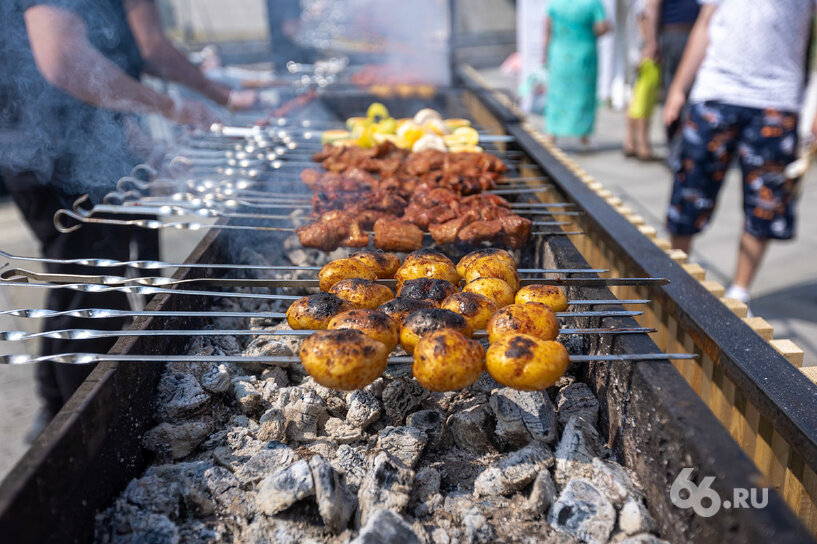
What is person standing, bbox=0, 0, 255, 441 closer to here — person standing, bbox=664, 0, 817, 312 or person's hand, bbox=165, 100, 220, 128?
person's hand, bbox=165, 100, 220, 128

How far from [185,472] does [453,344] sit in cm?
99

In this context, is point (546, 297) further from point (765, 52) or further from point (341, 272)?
point (765, 52)

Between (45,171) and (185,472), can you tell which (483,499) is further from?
(45,171)

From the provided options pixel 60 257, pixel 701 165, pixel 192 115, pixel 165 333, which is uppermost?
pixel 192 115

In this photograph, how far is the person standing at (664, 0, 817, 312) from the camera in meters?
4.13

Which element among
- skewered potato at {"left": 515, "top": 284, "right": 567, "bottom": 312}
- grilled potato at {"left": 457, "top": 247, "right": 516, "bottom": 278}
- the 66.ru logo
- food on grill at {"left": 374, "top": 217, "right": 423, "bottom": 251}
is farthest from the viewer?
food on grill at {"left": 374, "top": 217, "right": 423, "bottom": 251}

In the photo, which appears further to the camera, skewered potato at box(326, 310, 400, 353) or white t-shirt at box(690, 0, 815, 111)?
white t-shirt at box(690, 0, 815, 111)

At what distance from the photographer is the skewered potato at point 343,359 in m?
1.74

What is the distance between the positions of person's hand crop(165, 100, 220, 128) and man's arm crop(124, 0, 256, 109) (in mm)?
249

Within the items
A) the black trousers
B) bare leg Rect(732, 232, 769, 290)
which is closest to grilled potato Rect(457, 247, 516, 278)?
the black trousers

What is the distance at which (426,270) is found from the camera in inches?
94.2

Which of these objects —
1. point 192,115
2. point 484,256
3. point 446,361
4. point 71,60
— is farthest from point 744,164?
point 71,60

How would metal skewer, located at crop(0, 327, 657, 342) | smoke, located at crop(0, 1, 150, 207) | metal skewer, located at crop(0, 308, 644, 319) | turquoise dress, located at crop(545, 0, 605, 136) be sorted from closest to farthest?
1. metal skewer, located at crop(0, 327, 657, 342)
2. metal skewer, located at crop(0, 308, 644, 319)
3. smoke, located at crop(0, 1, 150, 207)
4. turquoise dress, located at crop(545, 0, 605, 136)

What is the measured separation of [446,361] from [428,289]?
0.51 metres
